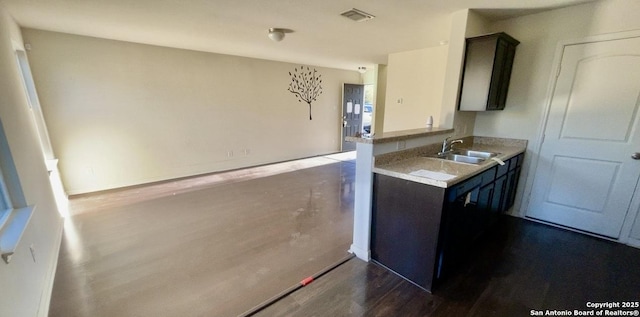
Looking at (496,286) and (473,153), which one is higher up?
(473,153)

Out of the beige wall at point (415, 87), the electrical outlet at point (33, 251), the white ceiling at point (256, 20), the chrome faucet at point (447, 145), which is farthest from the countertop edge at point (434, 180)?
the electrical outlet at point (33, 251)

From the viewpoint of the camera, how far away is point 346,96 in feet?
23.2

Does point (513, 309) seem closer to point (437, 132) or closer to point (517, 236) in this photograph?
point (517, 236)

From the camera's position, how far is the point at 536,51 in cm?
274

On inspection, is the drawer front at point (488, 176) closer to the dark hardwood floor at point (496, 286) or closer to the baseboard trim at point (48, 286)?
the dark hardwood floor at point (496, 286)

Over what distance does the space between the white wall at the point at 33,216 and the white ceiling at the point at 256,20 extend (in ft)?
2.08

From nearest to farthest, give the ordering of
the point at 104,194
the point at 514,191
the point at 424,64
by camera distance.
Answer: the point at 514,191 → the point at 104,194 → the point at 424,64

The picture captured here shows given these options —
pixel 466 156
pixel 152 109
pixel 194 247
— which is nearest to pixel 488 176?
pixel 466 156

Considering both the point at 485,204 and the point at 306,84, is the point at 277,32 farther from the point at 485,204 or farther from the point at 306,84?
the point at 485,204

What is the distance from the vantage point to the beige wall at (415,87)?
412 cm

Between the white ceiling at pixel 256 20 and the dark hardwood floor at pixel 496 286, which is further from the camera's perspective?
the white ceiling at pixel 256 20

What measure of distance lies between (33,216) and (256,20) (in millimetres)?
2746

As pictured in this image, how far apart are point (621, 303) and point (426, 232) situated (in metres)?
1.47

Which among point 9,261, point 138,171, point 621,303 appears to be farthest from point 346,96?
point 9,261
